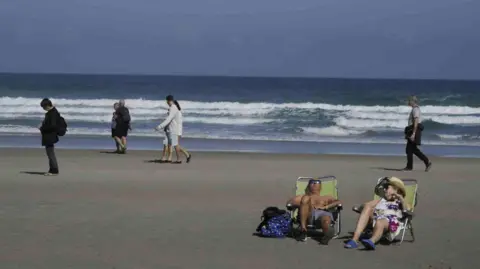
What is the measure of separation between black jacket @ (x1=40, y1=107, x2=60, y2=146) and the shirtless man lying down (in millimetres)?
6018

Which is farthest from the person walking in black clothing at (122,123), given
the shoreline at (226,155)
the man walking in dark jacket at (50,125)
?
the man walking in dark jacket at (50,125)

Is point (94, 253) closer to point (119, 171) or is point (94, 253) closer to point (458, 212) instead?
point (458, 212)

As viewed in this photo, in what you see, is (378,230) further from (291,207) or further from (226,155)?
(226,155)

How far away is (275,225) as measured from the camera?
906cm

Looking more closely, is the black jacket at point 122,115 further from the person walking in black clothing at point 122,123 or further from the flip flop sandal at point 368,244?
the flip flop sandal at point 368,244

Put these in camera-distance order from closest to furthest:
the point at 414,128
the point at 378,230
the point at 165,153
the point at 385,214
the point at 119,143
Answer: the point at 378,230 → the point at 385,214 → the point at 414,128 → the point at 165,153 → the point at 119,143

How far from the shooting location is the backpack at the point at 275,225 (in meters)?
9.04

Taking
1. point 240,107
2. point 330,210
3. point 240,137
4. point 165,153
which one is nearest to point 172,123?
point 165,153

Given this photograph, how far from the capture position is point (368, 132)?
30969 mm

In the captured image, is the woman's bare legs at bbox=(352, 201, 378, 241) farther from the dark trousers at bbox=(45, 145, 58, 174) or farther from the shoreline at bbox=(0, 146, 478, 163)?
the shoreline at bbox=(0, 146, 478, 163)

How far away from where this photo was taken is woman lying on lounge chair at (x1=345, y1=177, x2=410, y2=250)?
8641mm

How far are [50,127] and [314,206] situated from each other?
6.34m

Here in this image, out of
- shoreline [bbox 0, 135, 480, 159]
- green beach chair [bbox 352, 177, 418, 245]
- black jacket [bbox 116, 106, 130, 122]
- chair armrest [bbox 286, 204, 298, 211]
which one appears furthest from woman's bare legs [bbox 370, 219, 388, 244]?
shoreline [bbox 0, 135, 480, 159]

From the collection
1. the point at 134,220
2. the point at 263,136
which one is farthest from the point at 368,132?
the point at 134,220
